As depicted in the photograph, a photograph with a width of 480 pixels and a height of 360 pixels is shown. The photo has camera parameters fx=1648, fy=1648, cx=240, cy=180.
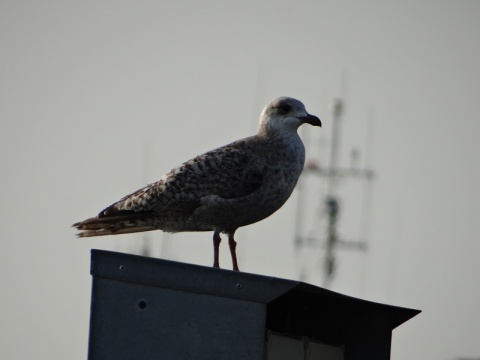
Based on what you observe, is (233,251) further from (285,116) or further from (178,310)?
(178,310)

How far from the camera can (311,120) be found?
Answer: 15.5 meters

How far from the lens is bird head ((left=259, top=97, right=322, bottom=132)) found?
15484 millimetres

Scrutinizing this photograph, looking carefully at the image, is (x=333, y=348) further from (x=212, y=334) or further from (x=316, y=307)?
(x=212, y=334)

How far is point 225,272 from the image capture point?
10.9 meters

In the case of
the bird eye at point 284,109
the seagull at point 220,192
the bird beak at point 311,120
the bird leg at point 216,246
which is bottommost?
the bird leg at point 216,246

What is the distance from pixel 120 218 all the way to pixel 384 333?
3.33 m

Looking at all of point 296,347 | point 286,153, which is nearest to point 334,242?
point 286,153

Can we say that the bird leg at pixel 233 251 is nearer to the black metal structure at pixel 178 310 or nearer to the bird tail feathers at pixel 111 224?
the bird tail feathers at pixel 111 224

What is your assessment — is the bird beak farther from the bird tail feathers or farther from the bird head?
the bird tail feathers

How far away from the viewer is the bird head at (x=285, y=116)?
15.5 meters

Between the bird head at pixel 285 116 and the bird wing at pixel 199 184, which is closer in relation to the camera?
the bird wing at pixel 199 184

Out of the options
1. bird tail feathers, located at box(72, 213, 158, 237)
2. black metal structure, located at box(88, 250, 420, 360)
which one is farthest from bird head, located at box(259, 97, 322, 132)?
black metal structure, located at box(88, 250, 420, 360)

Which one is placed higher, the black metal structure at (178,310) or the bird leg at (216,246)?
the bird leg at (216,246)

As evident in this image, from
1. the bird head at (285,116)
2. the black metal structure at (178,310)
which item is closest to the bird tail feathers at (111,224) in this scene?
the bird head at (285,116)
